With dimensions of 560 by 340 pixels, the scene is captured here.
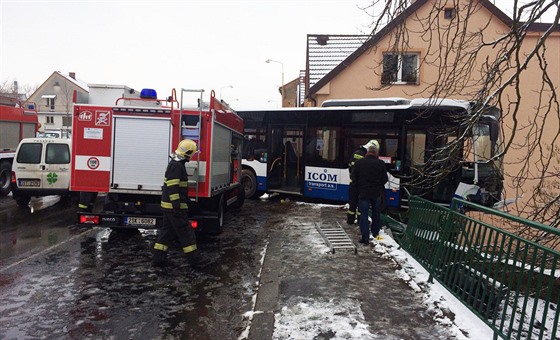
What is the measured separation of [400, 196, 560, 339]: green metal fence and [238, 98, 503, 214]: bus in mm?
3166

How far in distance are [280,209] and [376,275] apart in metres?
6.14

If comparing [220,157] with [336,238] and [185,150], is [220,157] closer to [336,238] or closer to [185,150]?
[185,150]

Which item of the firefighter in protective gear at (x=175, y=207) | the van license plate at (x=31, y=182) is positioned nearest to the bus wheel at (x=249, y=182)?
the van license plate at (x=31, y=182)

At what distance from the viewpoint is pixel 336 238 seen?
7.56 metres

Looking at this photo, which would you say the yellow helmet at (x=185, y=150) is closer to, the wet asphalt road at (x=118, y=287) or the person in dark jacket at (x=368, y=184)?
the wet asphalt road at (x=118, y=287)

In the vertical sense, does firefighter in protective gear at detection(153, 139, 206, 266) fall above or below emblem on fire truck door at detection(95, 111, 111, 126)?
below

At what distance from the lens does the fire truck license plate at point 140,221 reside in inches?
273

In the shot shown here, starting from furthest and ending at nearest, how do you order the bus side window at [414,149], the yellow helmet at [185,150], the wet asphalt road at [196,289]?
the bus side window at [414,149], the yellow helmet at [185,150], the wet asphalt road at [196,289]

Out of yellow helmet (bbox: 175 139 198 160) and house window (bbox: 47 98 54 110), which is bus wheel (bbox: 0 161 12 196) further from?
house window (bbox: 47 98 54 110)

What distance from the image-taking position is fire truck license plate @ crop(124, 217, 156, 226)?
22.8 ft

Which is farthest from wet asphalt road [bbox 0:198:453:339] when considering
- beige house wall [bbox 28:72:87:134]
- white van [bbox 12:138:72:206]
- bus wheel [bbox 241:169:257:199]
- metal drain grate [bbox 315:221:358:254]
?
beige house wall [bbox 28:72:87:134]

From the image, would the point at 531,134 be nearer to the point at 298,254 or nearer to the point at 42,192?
the point at 298,254

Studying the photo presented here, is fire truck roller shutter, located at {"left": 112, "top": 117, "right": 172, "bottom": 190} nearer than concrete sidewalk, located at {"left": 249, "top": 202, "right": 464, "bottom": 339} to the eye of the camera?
No

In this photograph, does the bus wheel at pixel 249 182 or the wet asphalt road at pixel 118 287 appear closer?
the wet asphalt road at pixel 118 287
